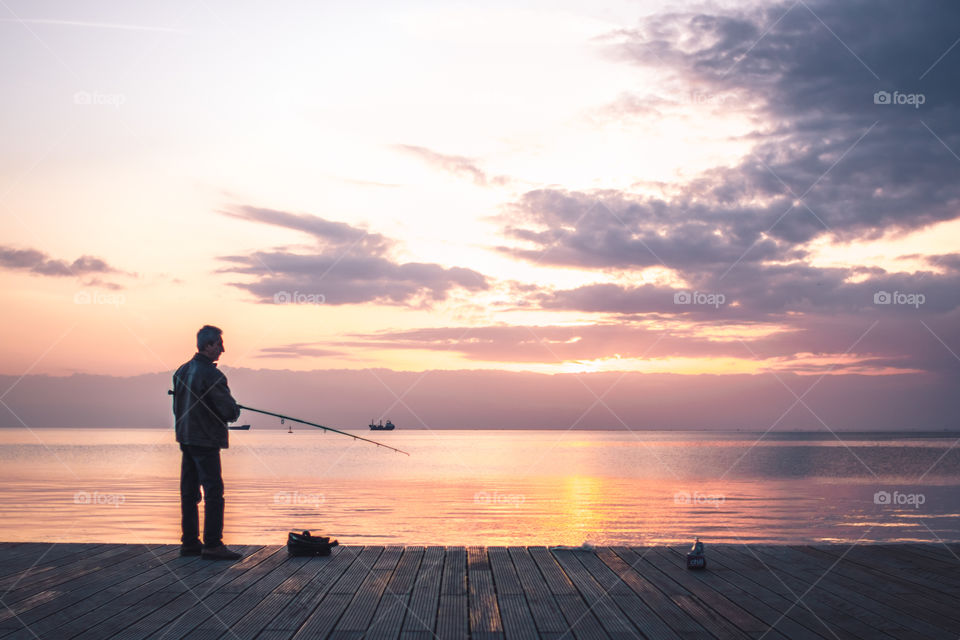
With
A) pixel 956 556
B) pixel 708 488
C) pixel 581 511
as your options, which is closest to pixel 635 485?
pixel 708 488

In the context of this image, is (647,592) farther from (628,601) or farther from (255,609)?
(255,609)

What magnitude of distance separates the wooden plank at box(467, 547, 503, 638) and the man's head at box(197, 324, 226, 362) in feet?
10.2

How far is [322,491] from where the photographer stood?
29.5 m

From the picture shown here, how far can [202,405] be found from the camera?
7512mm

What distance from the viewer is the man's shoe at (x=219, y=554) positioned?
7164mm

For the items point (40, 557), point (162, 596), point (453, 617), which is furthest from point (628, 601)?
point (40, 557)

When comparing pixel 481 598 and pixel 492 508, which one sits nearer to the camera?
pixel 481 598

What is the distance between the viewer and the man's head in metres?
7.62

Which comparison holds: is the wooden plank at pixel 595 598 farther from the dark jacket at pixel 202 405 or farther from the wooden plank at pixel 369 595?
the dark jacket at pixel 202 405

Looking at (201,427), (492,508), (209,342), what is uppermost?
(209,342)

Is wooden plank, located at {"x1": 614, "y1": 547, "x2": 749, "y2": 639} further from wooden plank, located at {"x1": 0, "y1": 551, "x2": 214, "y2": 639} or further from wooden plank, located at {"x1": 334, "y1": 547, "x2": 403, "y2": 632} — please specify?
wooden plank, located at {"x1": 0, "y1": 551, "x2": 214, "y2": 639}

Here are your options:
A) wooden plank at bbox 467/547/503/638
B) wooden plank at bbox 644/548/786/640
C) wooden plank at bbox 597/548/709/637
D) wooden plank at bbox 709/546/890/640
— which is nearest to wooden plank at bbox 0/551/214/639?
wooden plank at bbox 467/547/503/638

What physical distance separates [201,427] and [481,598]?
11.2 ft

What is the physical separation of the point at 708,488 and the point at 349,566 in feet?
98.6
